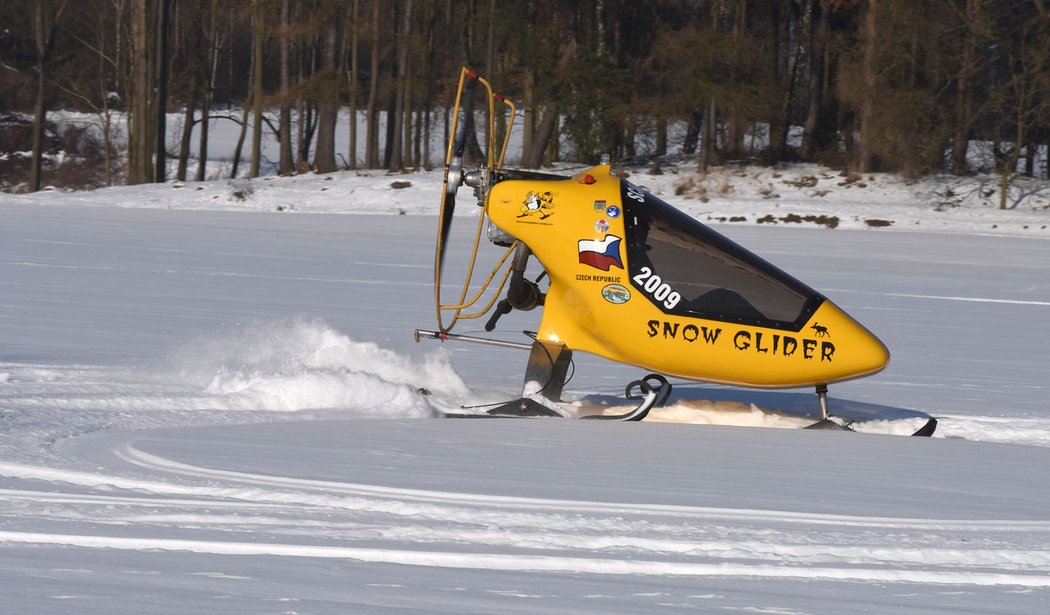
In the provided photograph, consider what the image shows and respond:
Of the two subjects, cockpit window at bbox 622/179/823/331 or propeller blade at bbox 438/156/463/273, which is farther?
propeller blade at bbox 438/156/463/273

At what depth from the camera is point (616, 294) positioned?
713 cm

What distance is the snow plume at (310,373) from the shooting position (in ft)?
23.7

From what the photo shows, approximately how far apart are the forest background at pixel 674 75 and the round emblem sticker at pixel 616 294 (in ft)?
74.1

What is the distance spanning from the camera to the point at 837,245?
68.7 feet

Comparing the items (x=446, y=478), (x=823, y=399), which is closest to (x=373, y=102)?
(x=823, y=399)

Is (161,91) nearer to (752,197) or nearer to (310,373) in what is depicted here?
(752,197)

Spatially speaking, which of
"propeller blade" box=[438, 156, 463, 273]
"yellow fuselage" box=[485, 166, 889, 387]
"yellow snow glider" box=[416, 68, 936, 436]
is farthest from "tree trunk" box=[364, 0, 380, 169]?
"yellow fuselage" box=[485, 166, 889, 387]

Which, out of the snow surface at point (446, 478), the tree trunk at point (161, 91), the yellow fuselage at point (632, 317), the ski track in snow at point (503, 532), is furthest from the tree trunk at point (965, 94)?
the ski track in snow at point (503, 532)

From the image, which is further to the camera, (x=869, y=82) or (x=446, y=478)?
(x=869, y=82)

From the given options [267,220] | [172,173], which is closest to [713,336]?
[267,220]

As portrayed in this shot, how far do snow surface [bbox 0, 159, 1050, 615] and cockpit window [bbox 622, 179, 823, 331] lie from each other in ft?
2.23

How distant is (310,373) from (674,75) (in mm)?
25516

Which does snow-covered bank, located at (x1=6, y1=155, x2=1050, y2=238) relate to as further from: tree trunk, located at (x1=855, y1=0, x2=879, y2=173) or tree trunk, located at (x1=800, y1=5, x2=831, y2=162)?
tree trunk, located at (x1=800, y1=5, x2=831, y2=162)

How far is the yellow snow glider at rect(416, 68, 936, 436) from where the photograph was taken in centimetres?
687
